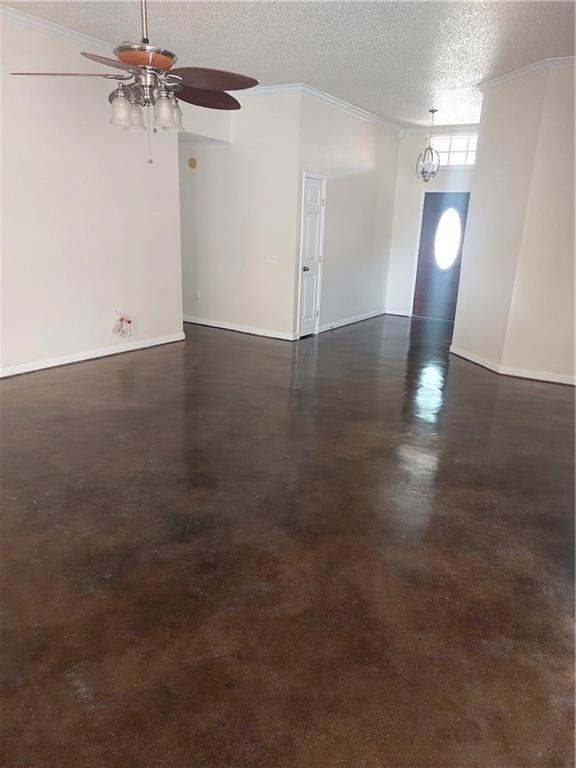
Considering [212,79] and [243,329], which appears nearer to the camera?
[212,79]

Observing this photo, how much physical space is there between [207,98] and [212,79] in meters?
0.60

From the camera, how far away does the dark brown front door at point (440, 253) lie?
853cm

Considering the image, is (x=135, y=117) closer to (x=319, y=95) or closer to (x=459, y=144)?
(x=319, y=95)

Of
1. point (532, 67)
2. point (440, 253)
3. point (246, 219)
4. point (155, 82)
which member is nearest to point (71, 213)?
point (246, 219)

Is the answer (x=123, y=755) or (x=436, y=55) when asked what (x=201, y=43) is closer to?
(x=436, y=55)

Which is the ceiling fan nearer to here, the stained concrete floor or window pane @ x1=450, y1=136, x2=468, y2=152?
the stained concrete floor

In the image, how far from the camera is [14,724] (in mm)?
1633

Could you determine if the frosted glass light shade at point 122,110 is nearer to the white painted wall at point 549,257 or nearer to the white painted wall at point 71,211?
the white painted wall at point 71,211

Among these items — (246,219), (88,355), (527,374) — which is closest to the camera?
(88,355)

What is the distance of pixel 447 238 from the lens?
8656 millimetres

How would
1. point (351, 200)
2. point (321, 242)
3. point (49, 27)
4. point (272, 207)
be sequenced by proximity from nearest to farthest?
1. point (49, 27)
2. point (272, 207)
3. point (321, 242)
4. point (351, 200)

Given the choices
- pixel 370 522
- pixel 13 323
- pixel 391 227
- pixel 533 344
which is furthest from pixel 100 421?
pixel 391 227

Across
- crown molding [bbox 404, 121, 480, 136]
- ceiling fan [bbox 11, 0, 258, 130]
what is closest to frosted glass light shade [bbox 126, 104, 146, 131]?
ceiling fan [bbox 11, 0, 258, 130]

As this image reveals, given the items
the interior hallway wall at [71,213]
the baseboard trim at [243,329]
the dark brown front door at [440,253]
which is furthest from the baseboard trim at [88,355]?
the dark brown front door at [440,253]
